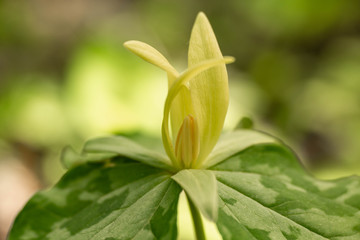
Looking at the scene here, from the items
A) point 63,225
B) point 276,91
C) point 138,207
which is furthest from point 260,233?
point 276,91

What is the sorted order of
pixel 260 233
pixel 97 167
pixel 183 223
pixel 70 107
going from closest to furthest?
1. pixel 260 233
2. pixel 97 167
3. pixel 183 223
4. pixel 70 107

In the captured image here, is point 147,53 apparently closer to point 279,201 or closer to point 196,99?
point 196,99

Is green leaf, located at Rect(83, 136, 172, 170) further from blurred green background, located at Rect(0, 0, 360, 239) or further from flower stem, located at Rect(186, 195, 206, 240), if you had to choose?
blurred green background, located at Rect(0, 0, 360, 239)

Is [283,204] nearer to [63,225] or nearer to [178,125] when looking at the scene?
[178,125]

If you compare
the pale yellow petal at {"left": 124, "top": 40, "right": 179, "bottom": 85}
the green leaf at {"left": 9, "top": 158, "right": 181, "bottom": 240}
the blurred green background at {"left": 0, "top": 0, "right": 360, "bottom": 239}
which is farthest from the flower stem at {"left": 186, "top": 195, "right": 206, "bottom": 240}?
the blurred green background at {"left": 0, "top": 0, "right": 360, "bottom": 239}

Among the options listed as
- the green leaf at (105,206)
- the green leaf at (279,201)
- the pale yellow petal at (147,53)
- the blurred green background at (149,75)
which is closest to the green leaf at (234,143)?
the green leaf at (279,201)

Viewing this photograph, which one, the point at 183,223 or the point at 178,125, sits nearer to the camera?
the point at 178,125
